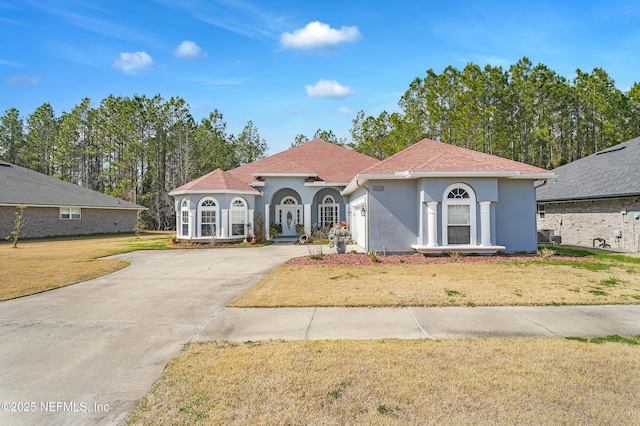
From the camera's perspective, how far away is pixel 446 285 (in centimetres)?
870

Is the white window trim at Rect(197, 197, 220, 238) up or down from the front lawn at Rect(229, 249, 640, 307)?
up

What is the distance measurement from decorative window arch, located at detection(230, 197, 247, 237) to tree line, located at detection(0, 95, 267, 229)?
736 inches

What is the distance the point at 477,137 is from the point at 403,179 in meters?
21.7

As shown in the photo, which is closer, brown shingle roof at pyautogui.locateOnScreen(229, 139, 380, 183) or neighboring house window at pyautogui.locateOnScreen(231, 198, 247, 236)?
neighboring house window at pyautogui.locateOnScreen(231, 198, 247, 236)

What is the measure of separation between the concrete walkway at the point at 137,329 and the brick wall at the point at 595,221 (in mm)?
11484

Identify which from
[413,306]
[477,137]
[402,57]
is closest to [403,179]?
→ [402,57]

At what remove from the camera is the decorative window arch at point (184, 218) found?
794 inches

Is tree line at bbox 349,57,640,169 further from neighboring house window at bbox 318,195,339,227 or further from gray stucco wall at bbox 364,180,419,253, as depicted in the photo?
gray stucco wall at bbox 364,180,419,253

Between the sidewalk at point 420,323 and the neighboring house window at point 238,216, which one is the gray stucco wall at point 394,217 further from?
the neighboring house window at point 238,216

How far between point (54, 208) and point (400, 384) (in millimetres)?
30484

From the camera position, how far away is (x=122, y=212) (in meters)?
31.0

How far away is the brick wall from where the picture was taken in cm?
1538

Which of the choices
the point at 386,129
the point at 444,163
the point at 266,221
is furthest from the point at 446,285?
the point at 386,129

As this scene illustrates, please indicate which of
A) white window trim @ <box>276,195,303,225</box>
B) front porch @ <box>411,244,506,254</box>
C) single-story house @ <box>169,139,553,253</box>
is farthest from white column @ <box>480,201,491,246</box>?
white window trim @ <box>276,195,303,225</box>
